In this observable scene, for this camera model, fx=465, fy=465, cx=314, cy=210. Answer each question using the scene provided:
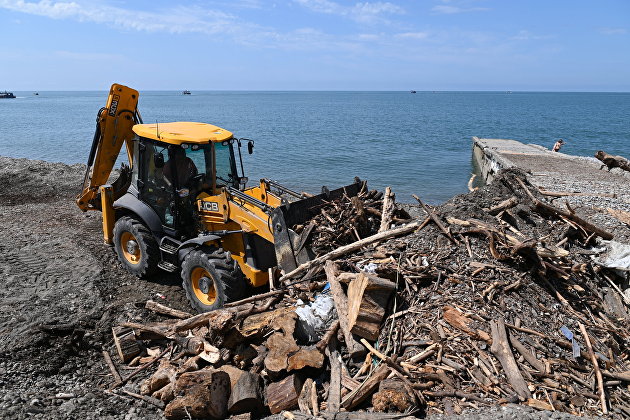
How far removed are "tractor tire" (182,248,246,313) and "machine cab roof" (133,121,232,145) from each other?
1859 millimetres

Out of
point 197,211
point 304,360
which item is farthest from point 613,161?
point 304,360

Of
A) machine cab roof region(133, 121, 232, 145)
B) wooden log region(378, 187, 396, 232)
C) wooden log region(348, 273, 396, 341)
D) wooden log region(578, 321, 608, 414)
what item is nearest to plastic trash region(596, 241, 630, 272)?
wooden log region(578, 321, 608, 414)

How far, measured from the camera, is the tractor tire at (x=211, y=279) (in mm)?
7074

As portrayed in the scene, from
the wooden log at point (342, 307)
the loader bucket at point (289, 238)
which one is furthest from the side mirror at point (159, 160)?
the wooden log at point (342, 307)

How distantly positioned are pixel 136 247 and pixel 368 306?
519cm

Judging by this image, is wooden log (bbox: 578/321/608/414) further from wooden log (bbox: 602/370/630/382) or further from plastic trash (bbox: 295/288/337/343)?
plastic trash (bbox: 295/288/337/343)

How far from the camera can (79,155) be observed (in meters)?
31.8

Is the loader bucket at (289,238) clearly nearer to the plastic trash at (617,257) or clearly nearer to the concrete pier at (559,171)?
the plastic trash at (617,257)

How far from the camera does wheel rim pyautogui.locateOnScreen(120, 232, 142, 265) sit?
8867mm

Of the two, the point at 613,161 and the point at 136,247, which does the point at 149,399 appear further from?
the point at 613,161

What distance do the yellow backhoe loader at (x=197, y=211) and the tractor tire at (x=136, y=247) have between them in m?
0.02

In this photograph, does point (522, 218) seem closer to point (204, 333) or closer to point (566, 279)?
point (566, 279)

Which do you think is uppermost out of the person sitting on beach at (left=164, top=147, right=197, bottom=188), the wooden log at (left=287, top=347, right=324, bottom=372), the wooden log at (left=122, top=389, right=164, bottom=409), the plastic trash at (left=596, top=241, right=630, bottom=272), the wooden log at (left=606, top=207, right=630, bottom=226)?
the person sitting on beach at (left=164, top=147, right=197, bottom=188)

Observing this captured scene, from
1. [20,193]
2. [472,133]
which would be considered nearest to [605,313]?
[20,193]
